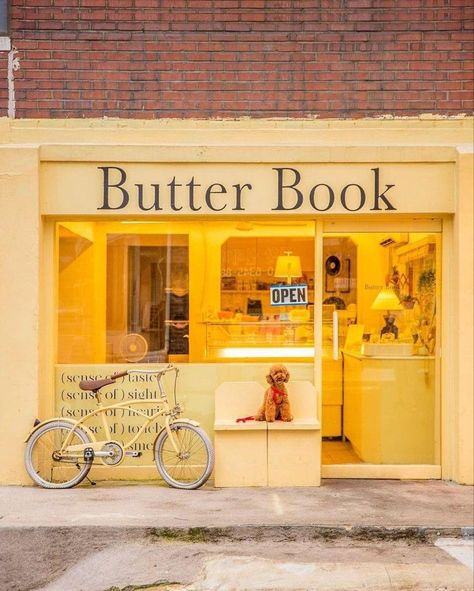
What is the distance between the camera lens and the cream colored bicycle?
7859 millimetres

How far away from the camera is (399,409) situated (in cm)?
852

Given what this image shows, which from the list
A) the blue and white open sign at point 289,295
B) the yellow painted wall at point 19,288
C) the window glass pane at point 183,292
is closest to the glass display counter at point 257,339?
the window glass pane at point 183,292

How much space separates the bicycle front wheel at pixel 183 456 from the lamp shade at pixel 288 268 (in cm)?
181

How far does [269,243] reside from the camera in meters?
8.42

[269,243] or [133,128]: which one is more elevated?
[133,128]

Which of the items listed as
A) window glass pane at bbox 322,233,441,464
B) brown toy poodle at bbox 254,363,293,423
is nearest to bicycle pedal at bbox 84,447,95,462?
brown toy poodle at bbox 254,363,293,423

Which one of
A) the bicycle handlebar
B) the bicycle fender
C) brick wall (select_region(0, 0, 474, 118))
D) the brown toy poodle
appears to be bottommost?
the bicycle fender

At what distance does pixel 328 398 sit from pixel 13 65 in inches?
183

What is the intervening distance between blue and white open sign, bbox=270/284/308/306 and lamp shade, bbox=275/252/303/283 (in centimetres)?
11

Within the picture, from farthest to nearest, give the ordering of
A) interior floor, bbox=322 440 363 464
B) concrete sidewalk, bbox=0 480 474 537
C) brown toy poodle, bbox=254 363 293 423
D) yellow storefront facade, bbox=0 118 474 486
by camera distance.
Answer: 1. interior floor, bbox=322 440 363 464
2. yellow storefront facade, bbox=0 118 474 486
3. brown toy poodle, bbox=254 363 293 423
4. concrete sidewalk, bbox=0 480 474 537

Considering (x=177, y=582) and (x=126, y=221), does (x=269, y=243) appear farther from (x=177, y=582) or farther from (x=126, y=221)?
(x=177, y=582)

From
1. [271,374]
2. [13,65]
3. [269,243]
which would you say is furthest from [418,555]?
[13,65]

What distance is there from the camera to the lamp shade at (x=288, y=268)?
845cm

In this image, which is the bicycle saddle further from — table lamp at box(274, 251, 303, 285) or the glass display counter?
table lamp at box(274, 251, 303, 285)
